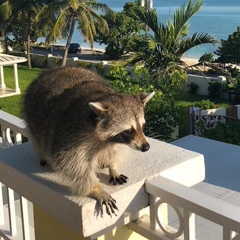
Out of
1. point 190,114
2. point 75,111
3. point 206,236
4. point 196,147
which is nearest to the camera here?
point 75,111

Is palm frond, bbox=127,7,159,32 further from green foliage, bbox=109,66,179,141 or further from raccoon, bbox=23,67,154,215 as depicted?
raccoon, bbox=23,67,154,215

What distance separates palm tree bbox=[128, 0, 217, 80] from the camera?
8742mm

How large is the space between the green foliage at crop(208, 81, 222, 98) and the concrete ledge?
15215mm

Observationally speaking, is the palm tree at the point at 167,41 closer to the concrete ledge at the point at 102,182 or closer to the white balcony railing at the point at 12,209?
the white balcony railing at the point at 12,209

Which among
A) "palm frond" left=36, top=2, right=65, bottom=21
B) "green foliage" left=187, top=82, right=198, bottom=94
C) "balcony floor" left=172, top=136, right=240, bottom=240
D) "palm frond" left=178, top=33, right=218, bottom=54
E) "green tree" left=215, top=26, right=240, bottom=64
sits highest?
"palm frond" left=36, top=2, right=65, bottom=21

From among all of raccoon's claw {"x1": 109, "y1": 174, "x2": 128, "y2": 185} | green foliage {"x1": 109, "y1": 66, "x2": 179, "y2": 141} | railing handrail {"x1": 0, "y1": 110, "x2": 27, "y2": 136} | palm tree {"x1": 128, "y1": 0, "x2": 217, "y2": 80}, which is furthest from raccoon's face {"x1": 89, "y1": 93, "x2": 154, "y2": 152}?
palm tree {"x1": 128, "y1": 0, "x2": 217, "y2": 80}

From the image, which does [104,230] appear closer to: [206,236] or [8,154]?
[8,154]

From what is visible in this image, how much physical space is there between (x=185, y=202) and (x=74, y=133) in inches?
17.2

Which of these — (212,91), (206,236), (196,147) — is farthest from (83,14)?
(206,236)

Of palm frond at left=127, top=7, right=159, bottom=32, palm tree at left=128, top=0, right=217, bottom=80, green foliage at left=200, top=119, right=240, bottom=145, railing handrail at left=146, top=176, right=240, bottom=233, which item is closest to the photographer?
railing handrail at left=146, top=176, right=240, bottom=233

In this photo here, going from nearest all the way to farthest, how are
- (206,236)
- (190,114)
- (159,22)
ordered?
(206,236) < (159,22) < (190,114)

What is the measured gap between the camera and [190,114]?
9578 millimetres

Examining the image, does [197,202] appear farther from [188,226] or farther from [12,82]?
[12,82]

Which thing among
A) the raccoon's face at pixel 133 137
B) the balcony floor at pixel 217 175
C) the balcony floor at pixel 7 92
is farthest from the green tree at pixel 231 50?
the raccoon's face at pixel 133 137
